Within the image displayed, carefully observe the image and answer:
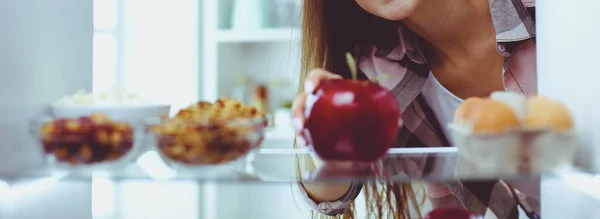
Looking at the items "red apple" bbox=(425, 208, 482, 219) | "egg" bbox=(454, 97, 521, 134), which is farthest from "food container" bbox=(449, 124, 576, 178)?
"red apple" bbox=(425, 208, 482, 219)

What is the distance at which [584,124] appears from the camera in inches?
24.3

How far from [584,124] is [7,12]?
0.61 meters

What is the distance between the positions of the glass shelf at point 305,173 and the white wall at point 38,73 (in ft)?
0.38

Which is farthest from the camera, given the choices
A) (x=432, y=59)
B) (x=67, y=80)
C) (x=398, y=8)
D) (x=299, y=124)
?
(x=432, y=59)

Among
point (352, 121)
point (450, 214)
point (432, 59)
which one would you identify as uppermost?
point (432, 59)

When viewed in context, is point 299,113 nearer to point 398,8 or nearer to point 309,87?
point 309,87

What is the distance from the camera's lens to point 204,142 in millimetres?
575

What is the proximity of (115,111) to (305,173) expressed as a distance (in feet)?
0.71

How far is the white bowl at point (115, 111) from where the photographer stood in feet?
2.12

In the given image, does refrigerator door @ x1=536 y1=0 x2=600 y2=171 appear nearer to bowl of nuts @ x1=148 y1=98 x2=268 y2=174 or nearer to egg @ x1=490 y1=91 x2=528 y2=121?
egg @ x1=490 y1=91 x2=528 y2=121

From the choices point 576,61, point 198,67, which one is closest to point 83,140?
point 576,61

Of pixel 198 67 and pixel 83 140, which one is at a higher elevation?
pixel 198 67

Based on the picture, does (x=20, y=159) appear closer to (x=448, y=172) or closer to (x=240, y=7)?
(x=448, y=172)

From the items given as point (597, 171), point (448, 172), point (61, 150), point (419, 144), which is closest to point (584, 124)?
point (597, 171)
